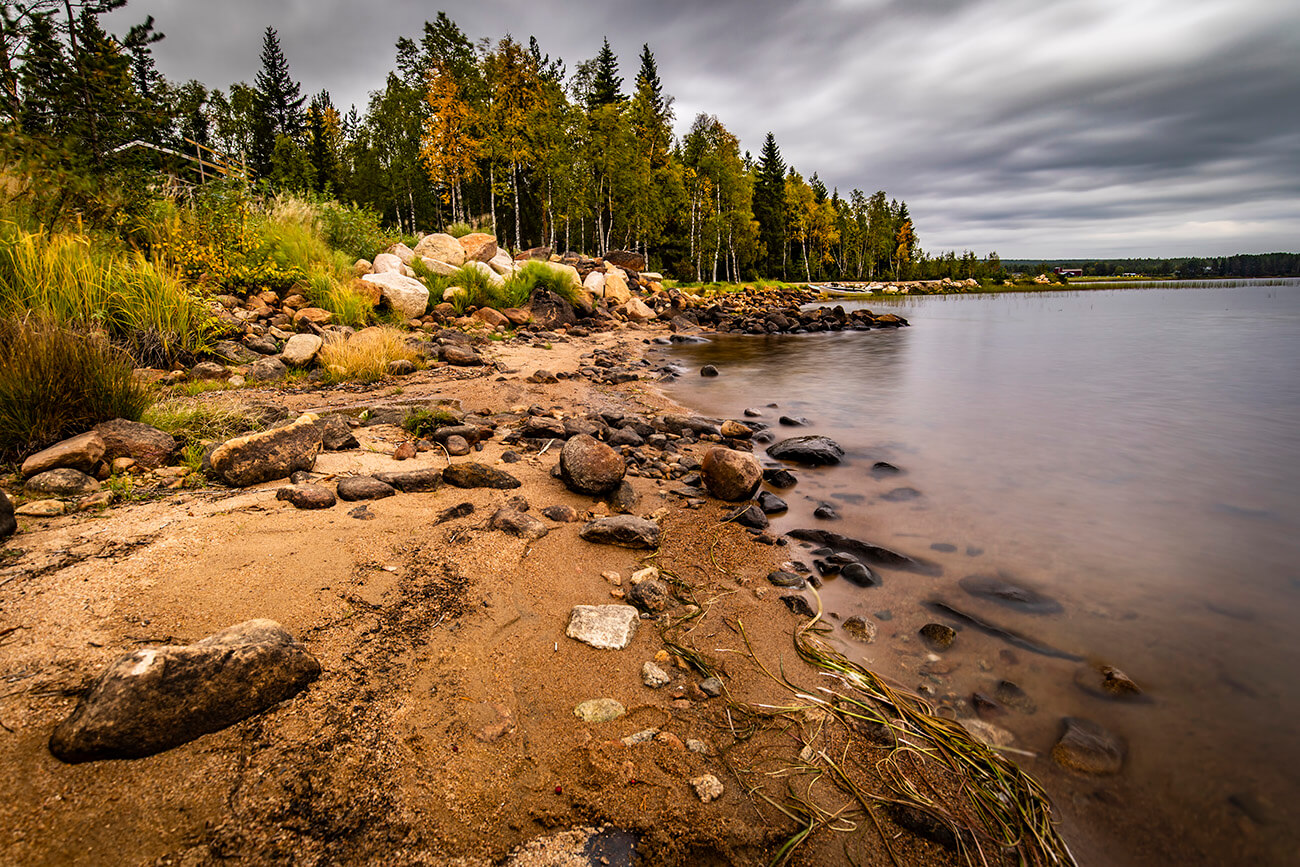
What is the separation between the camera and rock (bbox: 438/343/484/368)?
9914mm

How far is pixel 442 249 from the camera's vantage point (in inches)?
766

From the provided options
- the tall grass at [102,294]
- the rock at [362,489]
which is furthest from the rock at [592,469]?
the tall grass at [102,294]

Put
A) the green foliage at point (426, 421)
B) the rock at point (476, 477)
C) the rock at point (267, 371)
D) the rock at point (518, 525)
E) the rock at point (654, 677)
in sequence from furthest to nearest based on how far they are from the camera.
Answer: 1. the rock at point (267, 371)
2. the green foliage at point (426, 421)
3. the rock at point (476, 477)
4. the rock at point (518, 525)
5. the rock at point (654, 677)

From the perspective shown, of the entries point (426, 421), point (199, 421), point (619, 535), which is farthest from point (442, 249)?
point (619, 535)

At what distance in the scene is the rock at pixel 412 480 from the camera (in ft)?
13.4

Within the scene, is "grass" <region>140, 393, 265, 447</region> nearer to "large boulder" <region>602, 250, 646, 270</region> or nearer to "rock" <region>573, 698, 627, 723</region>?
"rock" <region>573, 698, 627, 723</region>

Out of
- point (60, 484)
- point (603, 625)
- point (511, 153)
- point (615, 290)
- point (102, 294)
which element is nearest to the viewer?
point (603, 625)

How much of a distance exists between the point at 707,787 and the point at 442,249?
68.3 ft

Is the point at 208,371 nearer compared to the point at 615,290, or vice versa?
the point at 208,371

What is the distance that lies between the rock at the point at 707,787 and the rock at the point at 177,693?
1523 mm

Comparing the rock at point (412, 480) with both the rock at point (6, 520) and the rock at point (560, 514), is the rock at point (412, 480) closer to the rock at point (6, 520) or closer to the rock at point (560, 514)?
the rock at point (560, 514)

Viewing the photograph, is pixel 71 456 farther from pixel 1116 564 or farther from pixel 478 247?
pixel 478 247

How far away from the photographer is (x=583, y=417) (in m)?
6.97

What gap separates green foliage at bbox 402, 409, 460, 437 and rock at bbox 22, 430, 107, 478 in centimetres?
227
